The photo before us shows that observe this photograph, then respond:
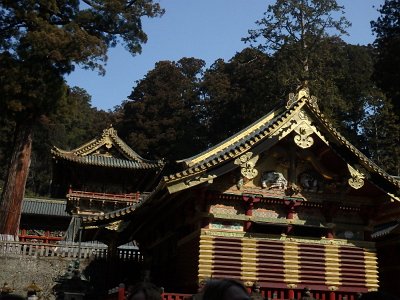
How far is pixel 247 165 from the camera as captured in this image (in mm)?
14195

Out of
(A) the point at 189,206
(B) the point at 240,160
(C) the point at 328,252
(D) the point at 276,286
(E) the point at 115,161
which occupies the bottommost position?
(D) the point at 276,286

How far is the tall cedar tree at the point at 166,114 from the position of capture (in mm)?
55375

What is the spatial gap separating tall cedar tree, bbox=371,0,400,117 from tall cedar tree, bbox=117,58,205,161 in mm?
19358

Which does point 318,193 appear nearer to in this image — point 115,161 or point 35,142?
point 115,161

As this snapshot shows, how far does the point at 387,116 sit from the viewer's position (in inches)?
1543

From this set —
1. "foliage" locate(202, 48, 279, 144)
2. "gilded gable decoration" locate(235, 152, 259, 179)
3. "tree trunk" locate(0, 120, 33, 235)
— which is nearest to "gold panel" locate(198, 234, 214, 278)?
"gilded gable decoration" locate(235, 152, 259, 179)

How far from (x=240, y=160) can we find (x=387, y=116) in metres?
28.6

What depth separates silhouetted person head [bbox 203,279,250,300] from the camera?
268 centimetres

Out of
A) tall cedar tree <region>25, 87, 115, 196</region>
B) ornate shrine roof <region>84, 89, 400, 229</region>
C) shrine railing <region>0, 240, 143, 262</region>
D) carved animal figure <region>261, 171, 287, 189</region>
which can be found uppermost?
tall cedar tree <region>25, 87, 115, 196</region>

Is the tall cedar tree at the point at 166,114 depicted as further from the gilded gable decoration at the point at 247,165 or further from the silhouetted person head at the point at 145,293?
the silhouetted person head at the point at 145,293

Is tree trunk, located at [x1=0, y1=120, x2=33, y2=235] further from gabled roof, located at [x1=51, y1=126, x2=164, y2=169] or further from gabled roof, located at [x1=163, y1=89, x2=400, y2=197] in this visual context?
gabled roof, located at [x1=163, y1=89, x2=400, y2=197]

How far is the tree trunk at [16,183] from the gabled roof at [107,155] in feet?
31.6

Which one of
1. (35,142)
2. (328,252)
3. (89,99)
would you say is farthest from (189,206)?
(89,99)

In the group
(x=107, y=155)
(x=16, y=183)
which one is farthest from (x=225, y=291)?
(x=107, y=155)
